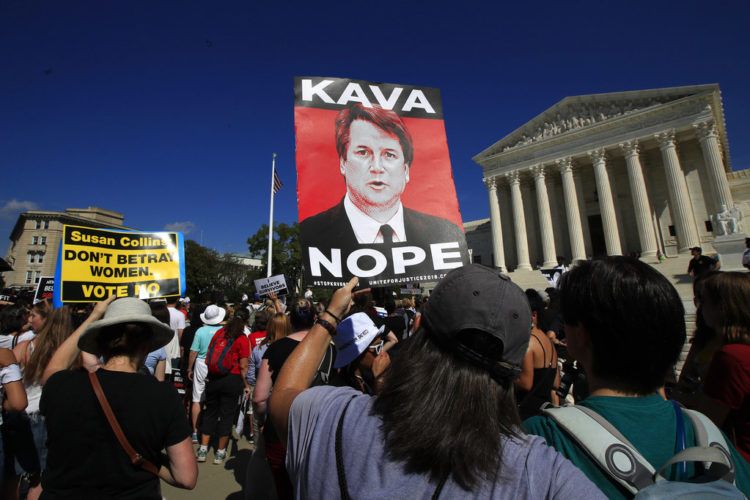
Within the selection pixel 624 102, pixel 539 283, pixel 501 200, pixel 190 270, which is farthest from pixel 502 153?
pixel 190 270

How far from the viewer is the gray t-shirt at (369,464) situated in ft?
3.11

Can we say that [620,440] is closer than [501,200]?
Yes

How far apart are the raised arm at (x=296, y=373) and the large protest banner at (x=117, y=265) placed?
12.2 ft

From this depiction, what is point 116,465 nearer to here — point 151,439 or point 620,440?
point 151,439

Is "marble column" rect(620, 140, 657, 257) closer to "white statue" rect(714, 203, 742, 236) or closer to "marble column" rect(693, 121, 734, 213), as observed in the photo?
"marble column" rect(693, 121, 734, 213)

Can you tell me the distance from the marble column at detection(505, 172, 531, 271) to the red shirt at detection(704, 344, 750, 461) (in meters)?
32.9

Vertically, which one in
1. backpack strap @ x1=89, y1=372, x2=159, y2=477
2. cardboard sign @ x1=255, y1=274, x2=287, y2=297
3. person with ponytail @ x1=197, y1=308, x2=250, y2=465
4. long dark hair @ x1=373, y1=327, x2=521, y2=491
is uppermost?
cardboard sign @ x1=255, y1=274, x2=287, y2=297

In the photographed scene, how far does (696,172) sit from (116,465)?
39.9m

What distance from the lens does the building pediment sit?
2791cm

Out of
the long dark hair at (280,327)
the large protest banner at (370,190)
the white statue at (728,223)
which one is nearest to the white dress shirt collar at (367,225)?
the large protest banner at (370,190)

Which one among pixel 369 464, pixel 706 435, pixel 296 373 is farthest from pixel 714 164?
pixel 369 464

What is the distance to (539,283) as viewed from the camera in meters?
27.1

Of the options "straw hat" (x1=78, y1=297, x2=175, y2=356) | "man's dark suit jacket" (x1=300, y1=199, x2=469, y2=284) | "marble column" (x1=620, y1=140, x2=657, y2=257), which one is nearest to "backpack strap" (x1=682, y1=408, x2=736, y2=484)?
"man's dark suit jacket" (x1=300, y1=199, x2=469, y2=284)

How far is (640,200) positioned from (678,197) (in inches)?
91.4
